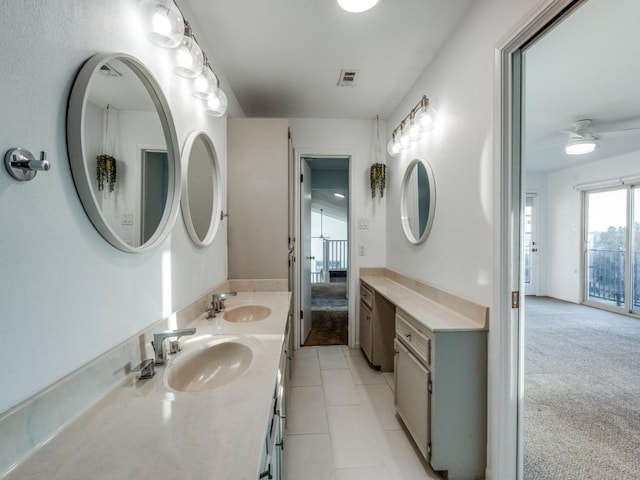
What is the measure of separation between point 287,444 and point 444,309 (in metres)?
1.29

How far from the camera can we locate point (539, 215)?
5664 millimetres

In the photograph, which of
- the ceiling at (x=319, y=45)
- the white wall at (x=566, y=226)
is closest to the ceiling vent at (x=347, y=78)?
the ceiling at (x=319, y=45)

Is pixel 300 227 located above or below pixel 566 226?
below

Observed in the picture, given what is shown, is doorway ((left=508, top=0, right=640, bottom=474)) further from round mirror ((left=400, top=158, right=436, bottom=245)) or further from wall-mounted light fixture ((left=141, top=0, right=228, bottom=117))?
wall-mounted light fixture ((left=141, top=0, right=228, bottom=117))

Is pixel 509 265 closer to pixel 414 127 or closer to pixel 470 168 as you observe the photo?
pixel 470 168

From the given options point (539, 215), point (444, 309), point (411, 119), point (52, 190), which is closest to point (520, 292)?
point (444, 309)

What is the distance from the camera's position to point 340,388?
233cm

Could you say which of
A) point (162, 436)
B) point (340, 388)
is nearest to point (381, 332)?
point (340, 388)

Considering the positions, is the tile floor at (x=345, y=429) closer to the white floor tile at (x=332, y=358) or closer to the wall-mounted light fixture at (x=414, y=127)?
the white floor tile at (x=332, y=358)

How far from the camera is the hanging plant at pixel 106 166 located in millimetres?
847

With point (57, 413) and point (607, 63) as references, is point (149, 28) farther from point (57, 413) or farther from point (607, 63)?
point (607, 63)

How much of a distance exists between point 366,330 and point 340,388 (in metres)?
0.67

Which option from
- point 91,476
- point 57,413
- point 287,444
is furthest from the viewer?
point 287,444

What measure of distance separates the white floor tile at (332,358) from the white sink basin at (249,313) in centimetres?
115
